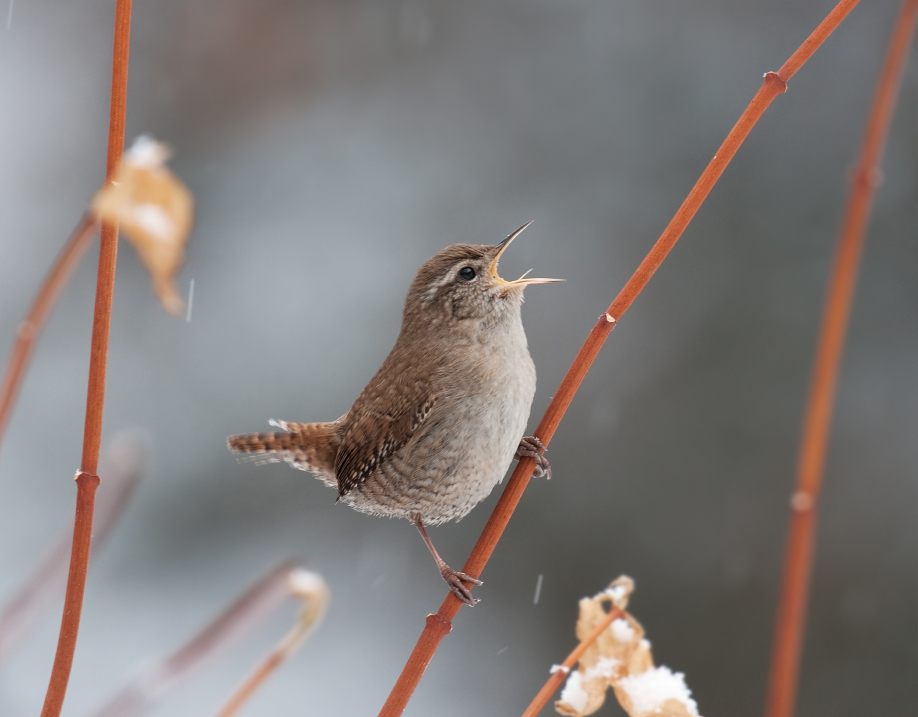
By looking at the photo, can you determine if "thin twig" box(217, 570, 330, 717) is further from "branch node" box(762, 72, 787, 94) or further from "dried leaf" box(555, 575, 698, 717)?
"branch node" box(762, 72, 787, 94)

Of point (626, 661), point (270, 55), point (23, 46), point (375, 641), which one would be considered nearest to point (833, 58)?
point (270, 55)

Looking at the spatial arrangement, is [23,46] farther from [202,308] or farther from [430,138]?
[430,138]

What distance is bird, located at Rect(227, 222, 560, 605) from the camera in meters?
1.47

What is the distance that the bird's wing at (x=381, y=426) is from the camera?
5.16ft

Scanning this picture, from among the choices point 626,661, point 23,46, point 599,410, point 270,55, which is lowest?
point 626,661

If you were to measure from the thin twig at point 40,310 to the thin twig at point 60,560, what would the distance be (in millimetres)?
150

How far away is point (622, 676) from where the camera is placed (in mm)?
641

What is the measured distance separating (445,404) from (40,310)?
108 cm

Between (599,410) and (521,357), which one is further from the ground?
(599,410)

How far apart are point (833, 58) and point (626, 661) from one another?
14.4 ft

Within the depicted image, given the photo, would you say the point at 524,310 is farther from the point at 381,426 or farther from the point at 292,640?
the point at 292,640

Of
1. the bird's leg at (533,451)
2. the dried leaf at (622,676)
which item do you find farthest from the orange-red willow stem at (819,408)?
the bird's leg at (533,451)

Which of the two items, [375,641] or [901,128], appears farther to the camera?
[901,128]

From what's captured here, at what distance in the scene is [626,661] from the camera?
0.65 m
